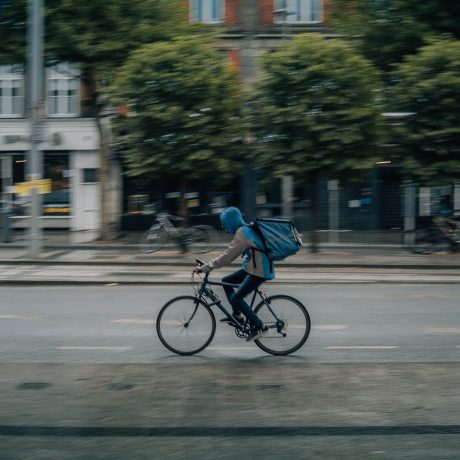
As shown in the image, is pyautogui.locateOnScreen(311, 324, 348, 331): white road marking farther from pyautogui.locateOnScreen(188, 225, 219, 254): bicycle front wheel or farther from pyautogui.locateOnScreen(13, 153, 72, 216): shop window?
pyautogui.locateOnScreen(13, 153, 72, 216): shop window

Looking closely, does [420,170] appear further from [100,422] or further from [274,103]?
[100,422]

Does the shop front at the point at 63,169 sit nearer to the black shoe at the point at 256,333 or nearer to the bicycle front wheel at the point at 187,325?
the bicycle front wheel at the point at 187,325

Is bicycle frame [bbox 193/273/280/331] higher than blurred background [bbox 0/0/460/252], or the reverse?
blurred background [bbox 0/0/460/252]

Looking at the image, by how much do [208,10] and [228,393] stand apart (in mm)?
26743

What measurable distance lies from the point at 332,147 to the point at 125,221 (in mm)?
11917

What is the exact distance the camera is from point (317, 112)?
22.0 metres

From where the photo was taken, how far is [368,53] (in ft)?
85.1

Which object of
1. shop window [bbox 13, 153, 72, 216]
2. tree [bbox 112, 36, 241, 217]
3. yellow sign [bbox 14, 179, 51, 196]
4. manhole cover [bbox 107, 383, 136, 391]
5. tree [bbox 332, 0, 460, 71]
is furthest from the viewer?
shop window [bbox 13, 153, 72, 216]

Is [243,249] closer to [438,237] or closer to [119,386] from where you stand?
[119,386]

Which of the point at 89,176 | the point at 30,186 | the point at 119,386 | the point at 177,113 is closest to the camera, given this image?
the point at 119,386

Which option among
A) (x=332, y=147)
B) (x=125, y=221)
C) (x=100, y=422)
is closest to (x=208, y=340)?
(x=100, y=422)

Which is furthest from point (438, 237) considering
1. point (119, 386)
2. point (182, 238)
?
point (119, 386)

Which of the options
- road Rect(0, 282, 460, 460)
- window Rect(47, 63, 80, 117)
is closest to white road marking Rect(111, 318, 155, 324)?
road Rect(0, 282, 460, 460)

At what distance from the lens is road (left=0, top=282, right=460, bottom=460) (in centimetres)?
550
